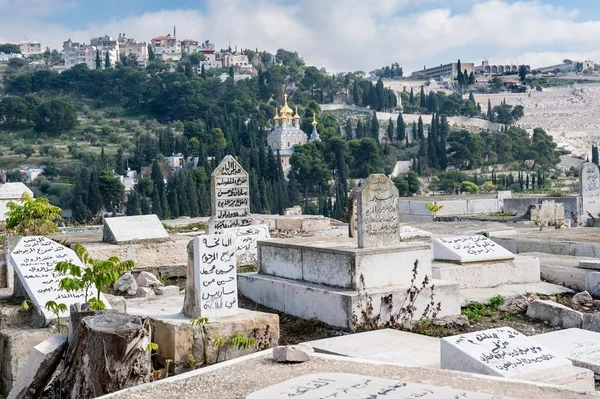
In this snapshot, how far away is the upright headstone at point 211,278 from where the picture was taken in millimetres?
6637

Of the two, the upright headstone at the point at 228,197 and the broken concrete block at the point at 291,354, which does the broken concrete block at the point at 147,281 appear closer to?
the upright headstone at the point at 228,197

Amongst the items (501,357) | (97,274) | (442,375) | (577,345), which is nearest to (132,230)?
(97,274)

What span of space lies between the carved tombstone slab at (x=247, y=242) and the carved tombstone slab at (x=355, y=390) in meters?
6.68

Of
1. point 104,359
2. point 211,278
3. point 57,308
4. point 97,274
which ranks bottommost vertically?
point 104,359

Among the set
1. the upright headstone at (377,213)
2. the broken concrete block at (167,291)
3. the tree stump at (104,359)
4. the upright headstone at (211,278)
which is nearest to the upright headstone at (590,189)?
the upright headstone at (377,213)

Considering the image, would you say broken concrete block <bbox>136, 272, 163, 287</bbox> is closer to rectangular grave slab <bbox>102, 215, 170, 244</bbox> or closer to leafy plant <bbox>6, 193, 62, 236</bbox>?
leafy plant <bbox>6, 193, 62, 236</bbox>

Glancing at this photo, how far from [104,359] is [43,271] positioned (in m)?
2.24

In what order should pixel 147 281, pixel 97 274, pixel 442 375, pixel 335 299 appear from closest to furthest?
pixel 442 375, pixel 97 274, pixel 335 299, pixel 147 281

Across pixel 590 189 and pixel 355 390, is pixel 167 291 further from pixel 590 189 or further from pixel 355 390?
pixel 590 189

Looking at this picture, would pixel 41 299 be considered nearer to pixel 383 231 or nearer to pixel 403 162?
pixel 383 231

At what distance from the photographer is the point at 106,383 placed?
5.17 m

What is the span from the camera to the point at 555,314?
791 cm

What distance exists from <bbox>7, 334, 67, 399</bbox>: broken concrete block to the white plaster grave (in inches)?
133

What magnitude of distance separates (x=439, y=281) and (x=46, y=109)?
97781mm
